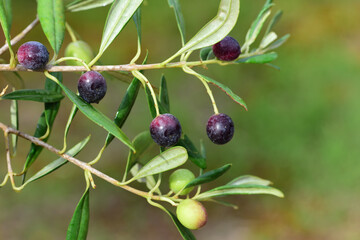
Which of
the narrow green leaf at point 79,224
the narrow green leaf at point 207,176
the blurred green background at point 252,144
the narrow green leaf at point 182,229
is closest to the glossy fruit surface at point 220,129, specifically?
the narrow green leaf at point 207,176

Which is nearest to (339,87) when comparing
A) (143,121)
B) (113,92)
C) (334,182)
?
(334,182)

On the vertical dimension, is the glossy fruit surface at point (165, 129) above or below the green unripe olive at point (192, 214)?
above

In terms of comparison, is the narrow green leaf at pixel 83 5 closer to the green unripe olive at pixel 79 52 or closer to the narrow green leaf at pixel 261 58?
the green unripe olive at pixel 79 52

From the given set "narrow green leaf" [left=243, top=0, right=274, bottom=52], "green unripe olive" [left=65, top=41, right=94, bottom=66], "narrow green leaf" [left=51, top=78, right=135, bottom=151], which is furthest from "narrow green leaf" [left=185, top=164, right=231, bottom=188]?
"green unripe olive" [left=65, top=41, right=94, bottom=66]

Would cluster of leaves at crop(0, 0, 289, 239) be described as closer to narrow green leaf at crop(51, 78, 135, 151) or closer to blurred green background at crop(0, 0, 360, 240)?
narrow green leaf at crop(51, 78, 135, 151)

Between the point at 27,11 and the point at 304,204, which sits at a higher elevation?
the point at 27,11

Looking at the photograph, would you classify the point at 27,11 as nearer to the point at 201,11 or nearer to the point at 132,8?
the point at 201,11
